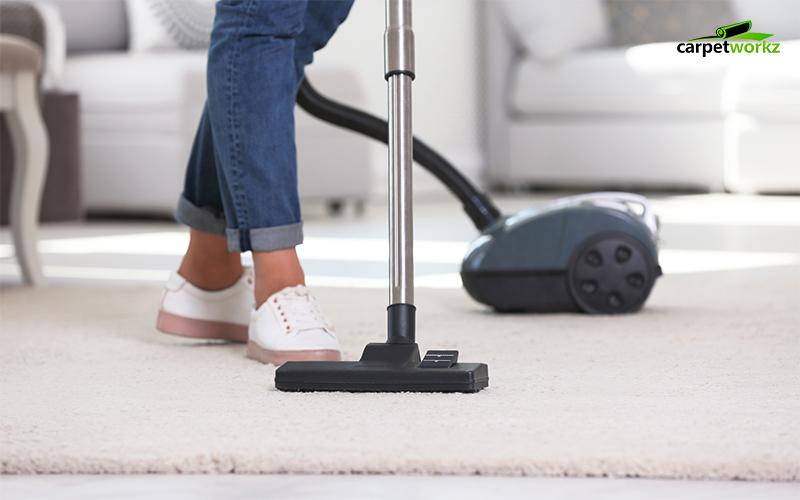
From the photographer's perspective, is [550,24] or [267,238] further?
[550,24]

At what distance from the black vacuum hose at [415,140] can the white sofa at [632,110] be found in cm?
217

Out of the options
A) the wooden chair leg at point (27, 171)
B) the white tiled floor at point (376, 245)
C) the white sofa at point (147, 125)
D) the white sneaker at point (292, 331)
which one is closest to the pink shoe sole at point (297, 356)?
the white sneaker at point (292, 331)

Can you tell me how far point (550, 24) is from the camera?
387 centimetres

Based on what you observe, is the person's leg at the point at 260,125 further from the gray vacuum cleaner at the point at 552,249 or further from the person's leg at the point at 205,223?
the gray vacuum cleaner at the point at 552,249

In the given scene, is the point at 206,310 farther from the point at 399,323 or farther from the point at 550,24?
the point at 550,24

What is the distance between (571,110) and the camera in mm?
3883

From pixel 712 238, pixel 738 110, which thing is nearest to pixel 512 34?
pixel 738 110

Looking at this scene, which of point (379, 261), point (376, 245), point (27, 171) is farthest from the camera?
point (376, 245)

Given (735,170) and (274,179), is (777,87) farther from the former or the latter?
(274,179)

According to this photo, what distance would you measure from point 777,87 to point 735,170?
32 cm

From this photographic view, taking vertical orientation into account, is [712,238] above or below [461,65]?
below

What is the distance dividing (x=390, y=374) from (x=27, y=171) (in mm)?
1141

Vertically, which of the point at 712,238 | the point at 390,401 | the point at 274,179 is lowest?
the point at 712,238

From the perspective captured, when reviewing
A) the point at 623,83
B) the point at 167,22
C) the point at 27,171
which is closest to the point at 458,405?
the point at 27,171
